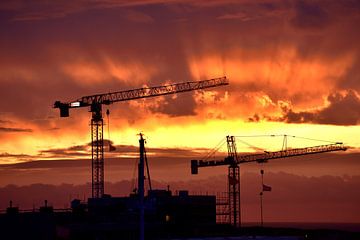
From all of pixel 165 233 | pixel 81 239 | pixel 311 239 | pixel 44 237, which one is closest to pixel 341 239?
pixel 311 239

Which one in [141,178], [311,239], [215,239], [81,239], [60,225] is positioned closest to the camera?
[141,178]

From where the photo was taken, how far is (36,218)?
198000 mm

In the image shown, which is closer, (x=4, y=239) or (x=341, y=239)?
(x=341, y=239)

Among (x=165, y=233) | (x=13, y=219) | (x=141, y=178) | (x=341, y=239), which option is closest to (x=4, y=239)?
(x=13, y=219)

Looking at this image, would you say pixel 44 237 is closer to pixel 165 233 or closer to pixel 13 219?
pixel 13 219

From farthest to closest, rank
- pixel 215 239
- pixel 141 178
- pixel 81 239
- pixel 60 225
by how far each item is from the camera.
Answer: pixel 60 225 < pixel 81 239 < pixel 215 239 < pixel 141 178

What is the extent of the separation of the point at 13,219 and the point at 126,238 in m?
34.7

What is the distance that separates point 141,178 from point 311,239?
245 feet

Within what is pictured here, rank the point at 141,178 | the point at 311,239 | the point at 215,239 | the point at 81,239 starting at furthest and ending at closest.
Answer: the point at 81,239, the point at 311,239, the point at 215,239, the point at 141,178

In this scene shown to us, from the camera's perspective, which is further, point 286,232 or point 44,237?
point 44,237

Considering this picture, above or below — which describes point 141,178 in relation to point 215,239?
above

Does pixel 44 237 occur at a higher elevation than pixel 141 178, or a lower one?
lower

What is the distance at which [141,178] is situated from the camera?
10050 cm

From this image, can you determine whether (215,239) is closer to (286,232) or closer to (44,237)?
(286,232)
